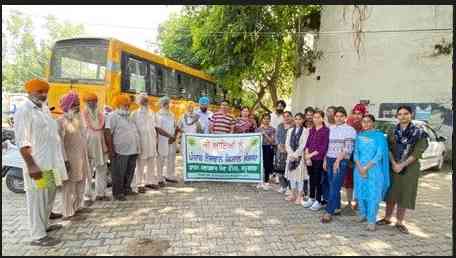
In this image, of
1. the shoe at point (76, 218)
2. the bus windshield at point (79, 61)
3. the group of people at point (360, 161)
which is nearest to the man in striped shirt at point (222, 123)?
the group of people at point (360, 161)

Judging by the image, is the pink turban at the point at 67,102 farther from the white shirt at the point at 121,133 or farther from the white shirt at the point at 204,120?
the white shirt at the point at 204,120

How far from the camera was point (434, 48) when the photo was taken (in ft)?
36.4

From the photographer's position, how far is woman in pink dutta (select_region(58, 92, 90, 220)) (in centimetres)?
469

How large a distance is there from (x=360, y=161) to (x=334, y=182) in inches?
18.3

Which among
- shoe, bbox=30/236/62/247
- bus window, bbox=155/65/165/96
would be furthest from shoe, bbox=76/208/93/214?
bus window, bbox=155/65/165/96

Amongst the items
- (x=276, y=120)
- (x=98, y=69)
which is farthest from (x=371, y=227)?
(x=98, y=69)

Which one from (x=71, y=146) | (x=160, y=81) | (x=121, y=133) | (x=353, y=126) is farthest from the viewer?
(x=160, y=81)

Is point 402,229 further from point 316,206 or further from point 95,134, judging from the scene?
point 95,134

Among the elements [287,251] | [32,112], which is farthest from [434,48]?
[32,112]

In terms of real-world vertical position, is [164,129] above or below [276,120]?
below

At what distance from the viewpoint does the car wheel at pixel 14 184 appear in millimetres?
6016

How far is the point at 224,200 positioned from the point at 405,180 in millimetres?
2844

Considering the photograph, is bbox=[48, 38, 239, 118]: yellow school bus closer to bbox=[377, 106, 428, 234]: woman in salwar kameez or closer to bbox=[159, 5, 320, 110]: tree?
bbox=[159, 5, 320, 110]: tree

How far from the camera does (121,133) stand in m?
5.68
